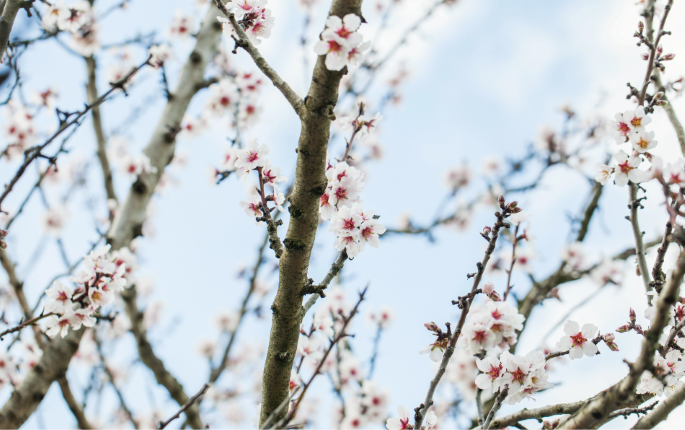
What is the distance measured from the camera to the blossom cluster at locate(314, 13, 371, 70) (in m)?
1.30

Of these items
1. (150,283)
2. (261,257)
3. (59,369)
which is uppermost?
(150,283)

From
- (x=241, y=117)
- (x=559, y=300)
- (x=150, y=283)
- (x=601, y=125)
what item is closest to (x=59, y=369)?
(x=241, y=117)

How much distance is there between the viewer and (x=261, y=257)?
151 inches

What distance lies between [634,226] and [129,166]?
430 cm

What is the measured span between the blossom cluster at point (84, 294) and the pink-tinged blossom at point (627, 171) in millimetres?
2543

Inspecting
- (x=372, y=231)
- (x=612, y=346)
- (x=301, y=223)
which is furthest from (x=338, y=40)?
(x=612, y=346)

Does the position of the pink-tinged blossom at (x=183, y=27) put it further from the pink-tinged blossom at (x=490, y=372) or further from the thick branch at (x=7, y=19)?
the pink-tinged blossom at (x=490, y=372)

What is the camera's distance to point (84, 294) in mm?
2059

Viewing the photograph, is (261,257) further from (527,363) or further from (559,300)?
(527,363)

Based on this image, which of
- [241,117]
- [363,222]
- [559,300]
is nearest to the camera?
[363,222]

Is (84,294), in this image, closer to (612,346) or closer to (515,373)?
(515,373)

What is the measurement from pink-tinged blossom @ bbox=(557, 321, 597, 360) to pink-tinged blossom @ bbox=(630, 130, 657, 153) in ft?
2.97

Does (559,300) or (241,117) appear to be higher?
(241,117)

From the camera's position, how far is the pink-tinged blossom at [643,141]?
6.39ft
